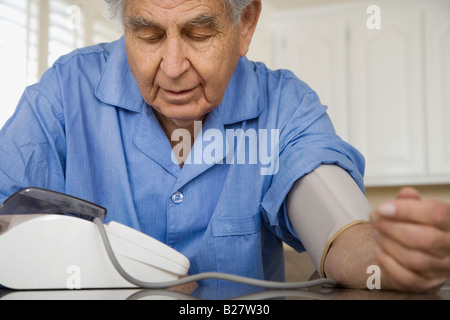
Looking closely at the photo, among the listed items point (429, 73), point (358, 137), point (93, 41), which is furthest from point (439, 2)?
point (93, 41)

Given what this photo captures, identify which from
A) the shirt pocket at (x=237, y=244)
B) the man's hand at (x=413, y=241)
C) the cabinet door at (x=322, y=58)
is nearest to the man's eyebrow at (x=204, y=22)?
the shirt pocket at (x=237, y=244)

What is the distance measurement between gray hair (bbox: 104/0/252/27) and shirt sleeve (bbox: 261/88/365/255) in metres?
0.21

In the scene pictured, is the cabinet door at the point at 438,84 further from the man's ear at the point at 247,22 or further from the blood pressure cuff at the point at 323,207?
the blood pressure cuff at the point at 323,207

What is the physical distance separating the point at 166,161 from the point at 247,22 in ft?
1.10

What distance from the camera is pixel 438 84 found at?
3297 mm

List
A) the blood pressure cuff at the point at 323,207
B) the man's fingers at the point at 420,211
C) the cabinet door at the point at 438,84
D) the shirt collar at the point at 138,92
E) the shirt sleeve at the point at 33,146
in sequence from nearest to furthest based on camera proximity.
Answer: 1. the man's fingers at the point at 420,211
2. the blood pressure cuff at the point at 323,207
3. the shirt sleeve at the point at 33,146
4. the shirt collar at the point at 138,92
5. the cabinet door at the point at 438,84

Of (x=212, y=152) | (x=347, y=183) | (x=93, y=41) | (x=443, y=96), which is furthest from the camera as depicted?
(x=443, y=96)

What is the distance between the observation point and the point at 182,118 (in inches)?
33.0

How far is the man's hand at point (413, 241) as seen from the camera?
45 centimetres

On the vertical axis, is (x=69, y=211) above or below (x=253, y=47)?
below

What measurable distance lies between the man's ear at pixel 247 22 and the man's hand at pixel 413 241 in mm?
563

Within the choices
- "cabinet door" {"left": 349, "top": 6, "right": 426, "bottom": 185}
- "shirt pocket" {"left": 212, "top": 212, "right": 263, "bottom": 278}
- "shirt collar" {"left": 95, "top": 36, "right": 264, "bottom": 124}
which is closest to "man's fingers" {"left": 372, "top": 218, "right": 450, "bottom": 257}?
"shirt pocket" {"left": 212, "top": 212, "right": 263, "bottom": 278}

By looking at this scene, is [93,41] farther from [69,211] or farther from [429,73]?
[429,73]

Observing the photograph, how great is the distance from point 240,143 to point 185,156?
115mm
